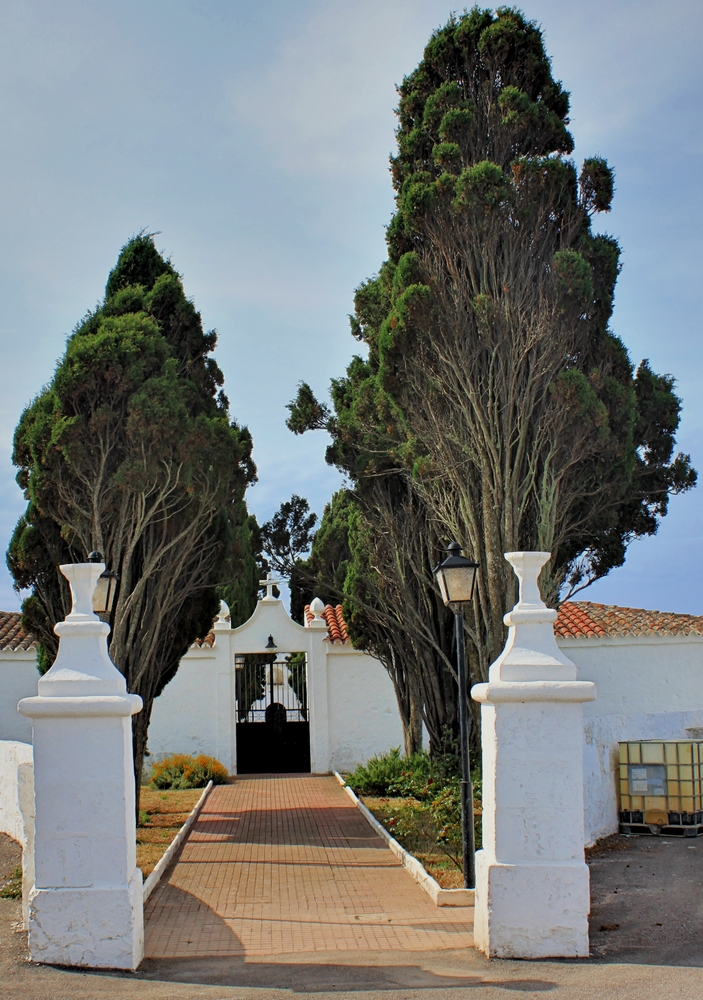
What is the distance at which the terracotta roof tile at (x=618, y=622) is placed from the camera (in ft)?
63.1

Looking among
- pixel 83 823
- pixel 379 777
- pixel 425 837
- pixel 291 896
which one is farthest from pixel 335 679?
pixel 83 823

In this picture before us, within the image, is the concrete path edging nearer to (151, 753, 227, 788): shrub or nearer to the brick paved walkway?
the brick paved walkway

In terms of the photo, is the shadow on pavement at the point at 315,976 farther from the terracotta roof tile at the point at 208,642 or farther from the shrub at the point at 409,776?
the terracotta roof tile at the point at 208,642

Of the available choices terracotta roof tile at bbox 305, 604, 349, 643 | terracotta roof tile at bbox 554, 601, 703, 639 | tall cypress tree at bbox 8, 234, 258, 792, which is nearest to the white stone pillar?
tall cypress tree at bbox 8, 234, 258, 792

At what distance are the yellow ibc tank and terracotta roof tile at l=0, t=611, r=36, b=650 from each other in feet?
42.1

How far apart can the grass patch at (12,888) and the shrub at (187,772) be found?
944 centimetres

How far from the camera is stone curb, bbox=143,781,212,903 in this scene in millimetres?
8750

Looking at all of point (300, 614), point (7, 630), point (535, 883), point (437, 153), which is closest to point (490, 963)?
point (535, 883)

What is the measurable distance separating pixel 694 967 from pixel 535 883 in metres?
1.11

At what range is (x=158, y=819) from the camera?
13570 millimetres

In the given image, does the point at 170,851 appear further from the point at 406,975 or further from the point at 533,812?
the point at 533,812

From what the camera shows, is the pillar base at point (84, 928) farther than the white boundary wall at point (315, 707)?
No

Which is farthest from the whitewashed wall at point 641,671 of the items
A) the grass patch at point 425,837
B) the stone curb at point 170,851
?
the stone curb at point 170,851

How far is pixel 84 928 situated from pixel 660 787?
764cm
